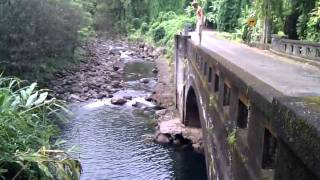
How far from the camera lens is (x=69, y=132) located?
24859 mm

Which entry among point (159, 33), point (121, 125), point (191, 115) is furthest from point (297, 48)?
point (159, 33)

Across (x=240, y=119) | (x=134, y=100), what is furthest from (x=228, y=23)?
(x=240, y=119)

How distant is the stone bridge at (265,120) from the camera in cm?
353

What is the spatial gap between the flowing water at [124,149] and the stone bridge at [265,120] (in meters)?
5.70

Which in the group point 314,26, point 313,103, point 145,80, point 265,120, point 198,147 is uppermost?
point 314,26

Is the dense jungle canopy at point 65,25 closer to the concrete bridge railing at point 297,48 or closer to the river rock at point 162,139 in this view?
the concrete bridge railing at point 297,48

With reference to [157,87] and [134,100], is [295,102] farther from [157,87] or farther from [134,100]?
[157,87]

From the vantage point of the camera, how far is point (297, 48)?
713 inches

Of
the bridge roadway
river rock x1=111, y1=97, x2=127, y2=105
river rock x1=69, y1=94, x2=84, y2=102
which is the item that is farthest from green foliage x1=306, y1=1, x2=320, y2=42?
river rock x1=69, y1=94, x2=84, y2=102

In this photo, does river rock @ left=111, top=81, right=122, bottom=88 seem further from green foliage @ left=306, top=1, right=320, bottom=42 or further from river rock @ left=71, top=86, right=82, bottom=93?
green foliage @ left=306, top=1, right=320, bottom=42

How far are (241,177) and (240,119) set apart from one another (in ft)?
4.37

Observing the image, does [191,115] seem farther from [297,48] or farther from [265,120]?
[265,120]

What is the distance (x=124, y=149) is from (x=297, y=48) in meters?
10.2

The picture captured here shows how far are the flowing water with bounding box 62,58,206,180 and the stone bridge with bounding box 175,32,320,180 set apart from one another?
225 inches
